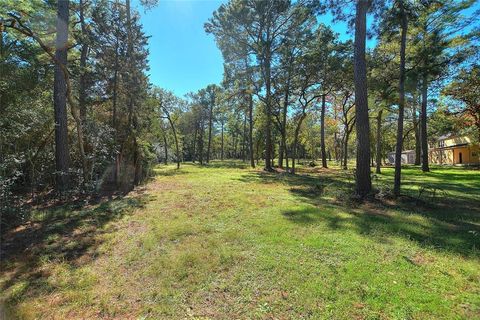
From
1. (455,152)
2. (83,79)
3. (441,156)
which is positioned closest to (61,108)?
(83,79)

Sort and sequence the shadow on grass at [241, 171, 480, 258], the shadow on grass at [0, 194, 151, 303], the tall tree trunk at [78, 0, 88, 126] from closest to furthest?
the shadow on grass at [0, 194, 151, 303] → the shadow on grass at [241, 171, 480, 258] → the tall tree trunk at [78, 0, 88, 126]

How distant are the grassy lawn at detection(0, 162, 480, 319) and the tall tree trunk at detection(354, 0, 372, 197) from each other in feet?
4.71

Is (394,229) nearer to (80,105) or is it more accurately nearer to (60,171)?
(60,171)

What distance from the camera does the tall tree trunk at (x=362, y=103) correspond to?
26.7 ft

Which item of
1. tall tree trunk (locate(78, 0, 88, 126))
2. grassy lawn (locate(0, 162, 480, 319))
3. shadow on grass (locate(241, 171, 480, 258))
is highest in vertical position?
tall tree trunk (locate(78, 0, 88, 126))

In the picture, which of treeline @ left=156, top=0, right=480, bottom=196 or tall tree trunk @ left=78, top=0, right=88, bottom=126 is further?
tall tree trunk @ left=78, top=0, right=88, bottom=126

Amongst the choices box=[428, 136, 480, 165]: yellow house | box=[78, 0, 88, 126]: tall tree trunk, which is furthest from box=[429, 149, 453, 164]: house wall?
box=[78, 0, 88, 126]: tall tree trunk

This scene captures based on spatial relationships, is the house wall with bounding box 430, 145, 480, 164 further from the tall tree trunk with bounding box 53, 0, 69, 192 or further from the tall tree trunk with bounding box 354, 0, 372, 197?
the tall tree trunk with bounding box 53, 0, 69, 192

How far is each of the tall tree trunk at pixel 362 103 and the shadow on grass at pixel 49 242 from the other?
655cm

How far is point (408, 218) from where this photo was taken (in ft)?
20.0

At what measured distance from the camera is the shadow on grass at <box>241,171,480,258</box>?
4.79 metres

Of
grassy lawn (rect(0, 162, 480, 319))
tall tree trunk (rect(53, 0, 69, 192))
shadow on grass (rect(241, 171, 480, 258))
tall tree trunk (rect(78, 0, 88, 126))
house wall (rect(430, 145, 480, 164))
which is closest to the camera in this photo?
grassy lawn (rect(0, 162, 480, 319))

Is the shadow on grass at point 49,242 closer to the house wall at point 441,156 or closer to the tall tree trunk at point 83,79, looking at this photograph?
the tall tree trunk at point 83,79

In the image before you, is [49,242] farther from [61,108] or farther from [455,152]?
[455,152]
